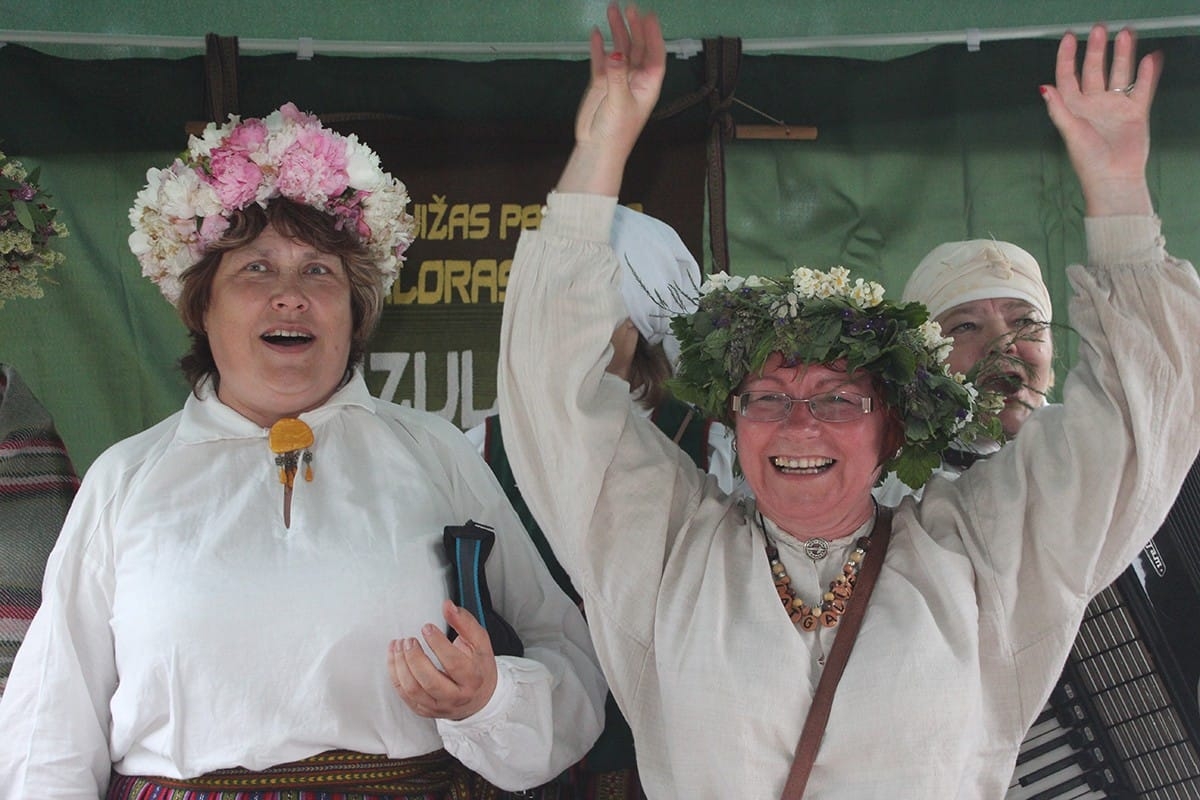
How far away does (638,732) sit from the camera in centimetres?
249

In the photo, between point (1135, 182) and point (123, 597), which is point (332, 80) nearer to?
point (123, 597)

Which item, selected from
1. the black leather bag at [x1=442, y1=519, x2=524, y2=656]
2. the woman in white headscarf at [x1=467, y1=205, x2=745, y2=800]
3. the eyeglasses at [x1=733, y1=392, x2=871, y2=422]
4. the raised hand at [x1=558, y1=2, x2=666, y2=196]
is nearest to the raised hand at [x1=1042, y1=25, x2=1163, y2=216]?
the eyeglasses at [x1=733, y1=392, x2=871, y2=422]

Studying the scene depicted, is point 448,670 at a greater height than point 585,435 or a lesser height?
lesser

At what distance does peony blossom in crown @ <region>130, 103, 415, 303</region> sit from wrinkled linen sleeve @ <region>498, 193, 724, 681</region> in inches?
26.2

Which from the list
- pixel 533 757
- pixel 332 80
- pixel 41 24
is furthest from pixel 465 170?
pixel 533 757

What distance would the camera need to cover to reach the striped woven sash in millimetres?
2545

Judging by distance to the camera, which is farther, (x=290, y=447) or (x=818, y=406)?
(x=290, y=447)

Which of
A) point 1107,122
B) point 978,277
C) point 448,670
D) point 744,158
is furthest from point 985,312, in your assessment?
point 448,670

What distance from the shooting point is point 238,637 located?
2541 millimetres

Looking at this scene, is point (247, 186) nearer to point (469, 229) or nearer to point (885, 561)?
point (469, 229)

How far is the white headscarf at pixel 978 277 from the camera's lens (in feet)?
11.1

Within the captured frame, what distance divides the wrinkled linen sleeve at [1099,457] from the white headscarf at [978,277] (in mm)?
939

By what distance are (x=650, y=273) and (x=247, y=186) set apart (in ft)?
3.17

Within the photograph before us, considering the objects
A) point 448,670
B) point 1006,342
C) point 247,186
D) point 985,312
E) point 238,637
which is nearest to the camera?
point 448,670
